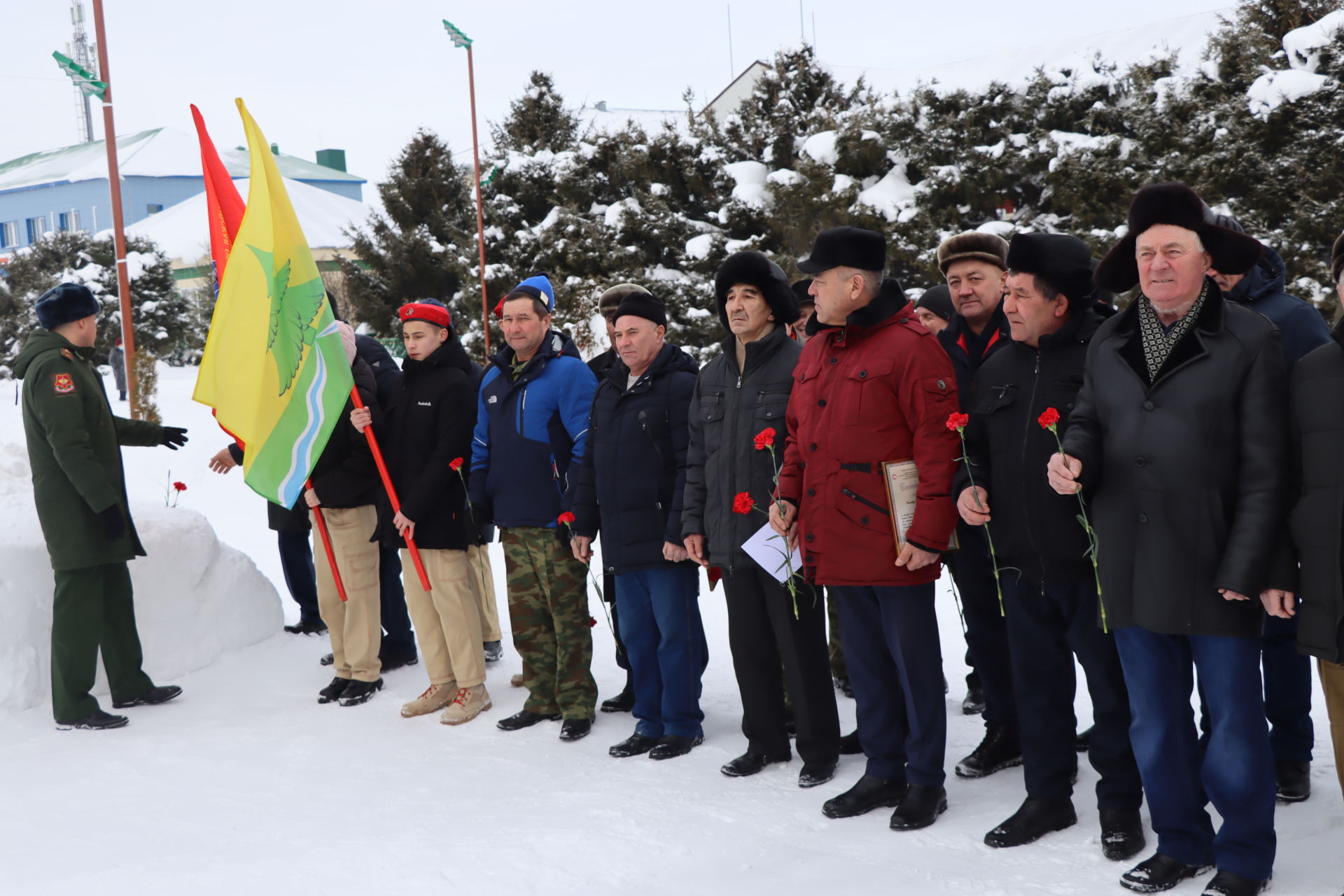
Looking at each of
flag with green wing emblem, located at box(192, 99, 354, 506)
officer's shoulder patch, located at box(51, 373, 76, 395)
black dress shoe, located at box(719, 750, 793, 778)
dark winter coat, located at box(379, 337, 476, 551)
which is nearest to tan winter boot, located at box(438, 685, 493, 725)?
dark winter coat, located at box(379, 337, 476, 551)

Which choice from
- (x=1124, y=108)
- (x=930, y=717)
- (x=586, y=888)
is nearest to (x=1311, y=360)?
(x=930, y=717)

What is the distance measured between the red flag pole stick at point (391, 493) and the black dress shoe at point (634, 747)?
141 cm

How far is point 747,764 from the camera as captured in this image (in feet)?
15.0

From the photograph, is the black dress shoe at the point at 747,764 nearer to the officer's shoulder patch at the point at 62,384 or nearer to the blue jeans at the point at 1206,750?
the blue jeans at the point at 1206,750

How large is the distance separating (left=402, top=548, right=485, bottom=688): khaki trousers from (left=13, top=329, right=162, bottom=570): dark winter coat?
1606 mm

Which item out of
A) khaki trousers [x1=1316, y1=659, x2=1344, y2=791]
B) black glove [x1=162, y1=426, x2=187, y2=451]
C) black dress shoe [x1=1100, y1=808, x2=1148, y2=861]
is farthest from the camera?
black glove [x1=162, y1=426, x2=187, y2=451]

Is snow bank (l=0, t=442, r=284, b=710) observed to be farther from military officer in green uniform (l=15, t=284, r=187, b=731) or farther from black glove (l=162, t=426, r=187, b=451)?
black glove (l=162, t=426, r=187, b=451)

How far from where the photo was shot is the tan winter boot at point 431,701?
5.73m

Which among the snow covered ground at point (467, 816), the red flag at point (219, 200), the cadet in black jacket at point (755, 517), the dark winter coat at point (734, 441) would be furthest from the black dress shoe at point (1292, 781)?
the red flag at point (219, 200)

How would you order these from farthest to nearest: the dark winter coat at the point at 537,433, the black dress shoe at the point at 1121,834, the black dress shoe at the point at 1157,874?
the dark winter coat at the point at 537,433
the black dress shoe at the point at 1121,834
the black dress shoe at the point at 1157,874

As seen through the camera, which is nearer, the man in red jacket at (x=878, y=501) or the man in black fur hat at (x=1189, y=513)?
the man in black fur hat at (x=1189, y=513)

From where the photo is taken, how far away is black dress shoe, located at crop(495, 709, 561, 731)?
5426 millimetres

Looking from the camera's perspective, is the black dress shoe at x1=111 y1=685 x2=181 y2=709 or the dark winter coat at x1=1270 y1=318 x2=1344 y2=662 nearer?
the dark winter coat at x1=1270 y1=318 x2=1344 y2=662

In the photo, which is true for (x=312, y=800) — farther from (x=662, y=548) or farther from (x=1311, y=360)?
(x=1311, y=360)
